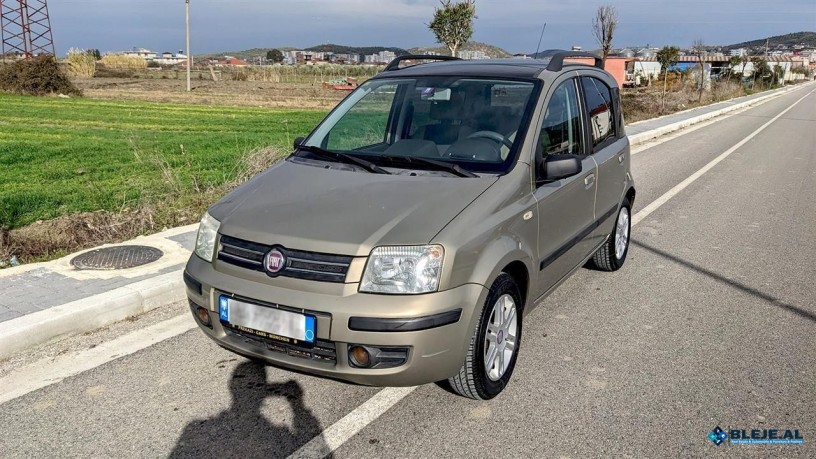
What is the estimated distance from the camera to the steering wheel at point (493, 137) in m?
3.87

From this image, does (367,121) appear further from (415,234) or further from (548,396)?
(548,396)

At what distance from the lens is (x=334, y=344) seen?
2.99m

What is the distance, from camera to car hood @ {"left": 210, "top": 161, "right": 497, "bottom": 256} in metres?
3.06

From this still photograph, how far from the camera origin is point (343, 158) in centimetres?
404

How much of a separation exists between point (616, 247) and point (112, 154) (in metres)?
9.39

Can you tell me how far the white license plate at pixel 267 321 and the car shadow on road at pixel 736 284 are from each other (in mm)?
3755

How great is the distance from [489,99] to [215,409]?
8.05 feet

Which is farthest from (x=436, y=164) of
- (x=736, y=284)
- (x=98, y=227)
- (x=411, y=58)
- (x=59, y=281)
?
(x=98, y=227)

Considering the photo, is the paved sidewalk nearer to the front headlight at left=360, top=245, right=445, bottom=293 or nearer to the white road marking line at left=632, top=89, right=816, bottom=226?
the front headlight at left=360, top=245, right=445, bottom=293

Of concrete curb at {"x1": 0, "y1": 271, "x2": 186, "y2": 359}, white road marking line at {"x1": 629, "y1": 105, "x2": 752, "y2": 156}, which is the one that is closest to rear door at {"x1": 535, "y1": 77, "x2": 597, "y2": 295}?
concrete curb at {"x1": 0, "y1": 271, "x2": 186, "y2": 359}

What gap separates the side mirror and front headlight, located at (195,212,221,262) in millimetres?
1871

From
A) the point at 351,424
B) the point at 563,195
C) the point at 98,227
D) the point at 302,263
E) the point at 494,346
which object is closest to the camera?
the point at 302,263

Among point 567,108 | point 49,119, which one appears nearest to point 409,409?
point 567,108

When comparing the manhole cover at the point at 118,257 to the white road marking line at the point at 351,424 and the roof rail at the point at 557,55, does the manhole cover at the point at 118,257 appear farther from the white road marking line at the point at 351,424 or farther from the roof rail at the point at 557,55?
the roof rail at the point at 557,55
